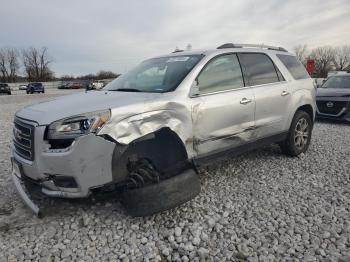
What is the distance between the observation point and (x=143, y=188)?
3.07 meters

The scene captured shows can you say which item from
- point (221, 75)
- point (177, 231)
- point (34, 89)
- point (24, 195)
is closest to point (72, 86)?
point (34, 89)

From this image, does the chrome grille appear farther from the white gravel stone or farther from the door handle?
the door handle

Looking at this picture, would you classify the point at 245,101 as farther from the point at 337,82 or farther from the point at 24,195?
the point at 337,82

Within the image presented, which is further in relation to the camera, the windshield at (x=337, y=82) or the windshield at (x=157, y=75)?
the windshield at (x=337, y=82)

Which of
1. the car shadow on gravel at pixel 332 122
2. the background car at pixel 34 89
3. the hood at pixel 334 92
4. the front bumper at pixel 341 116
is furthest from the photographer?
the background car at pixel 34 89

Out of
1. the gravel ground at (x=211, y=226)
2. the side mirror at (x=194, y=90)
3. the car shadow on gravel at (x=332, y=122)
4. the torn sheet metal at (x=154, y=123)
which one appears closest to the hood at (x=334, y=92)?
the car shadow on gravel at (x=332, y=122)

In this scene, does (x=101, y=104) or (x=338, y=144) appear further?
(x=338, y=144)

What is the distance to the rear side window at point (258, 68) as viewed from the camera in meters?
4.35

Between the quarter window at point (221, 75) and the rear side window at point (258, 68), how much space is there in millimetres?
179

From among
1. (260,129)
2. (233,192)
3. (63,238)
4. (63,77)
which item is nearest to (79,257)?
(63,238)

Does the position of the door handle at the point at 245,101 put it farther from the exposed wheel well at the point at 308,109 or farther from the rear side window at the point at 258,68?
the exposed wheel well at the point at 308,109

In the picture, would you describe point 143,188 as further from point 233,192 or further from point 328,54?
point 328,54

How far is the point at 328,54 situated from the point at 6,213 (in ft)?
275

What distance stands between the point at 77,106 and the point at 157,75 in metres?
1.30
